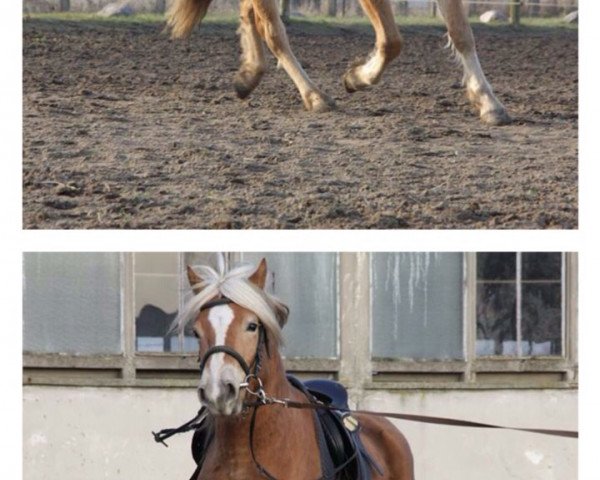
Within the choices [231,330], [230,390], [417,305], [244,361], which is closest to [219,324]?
[231,330]

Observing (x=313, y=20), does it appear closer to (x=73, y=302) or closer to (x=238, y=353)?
(x=73, y=302)

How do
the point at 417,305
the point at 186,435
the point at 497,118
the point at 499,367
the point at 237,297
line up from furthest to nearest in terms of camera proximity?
the point at 417,305 < the point at 499,367 < the point at 186,435 < the point at 497,118 < the point at 237,297

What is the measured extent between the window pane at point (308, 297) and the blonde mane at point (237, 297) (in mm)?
4814

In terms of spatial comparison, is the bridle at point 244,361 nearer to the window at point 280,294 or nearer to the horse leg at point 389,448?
the horse leg at point 389,448

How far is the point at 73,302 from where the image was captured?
→ 11312mm

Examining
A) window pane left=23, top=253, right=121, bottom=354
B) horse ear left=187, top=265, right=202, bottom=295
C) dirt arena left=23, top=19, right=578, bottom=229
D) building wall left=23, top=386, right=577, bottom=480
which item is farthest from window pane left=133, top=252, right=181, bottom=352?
horse ear left=187, top=265, right=202, bottom=295

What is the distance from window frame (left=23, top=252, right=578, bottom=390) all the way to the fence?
2607 millimetres

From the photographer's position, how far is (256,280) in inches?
252

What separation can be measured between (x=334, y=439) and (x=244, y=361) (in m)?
0.75

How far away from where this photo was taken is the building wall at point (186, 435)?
10.7 metres

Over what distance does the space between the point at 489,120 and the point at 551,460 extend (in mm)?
2691

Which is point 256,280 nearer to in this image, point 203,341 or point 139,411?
point 203,341

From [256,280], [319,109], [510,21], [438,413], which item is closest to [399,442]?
[256,280]

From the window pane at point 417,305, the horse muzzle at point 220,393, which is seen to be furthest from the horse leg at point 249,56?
the horse muzzle at point 220,393
